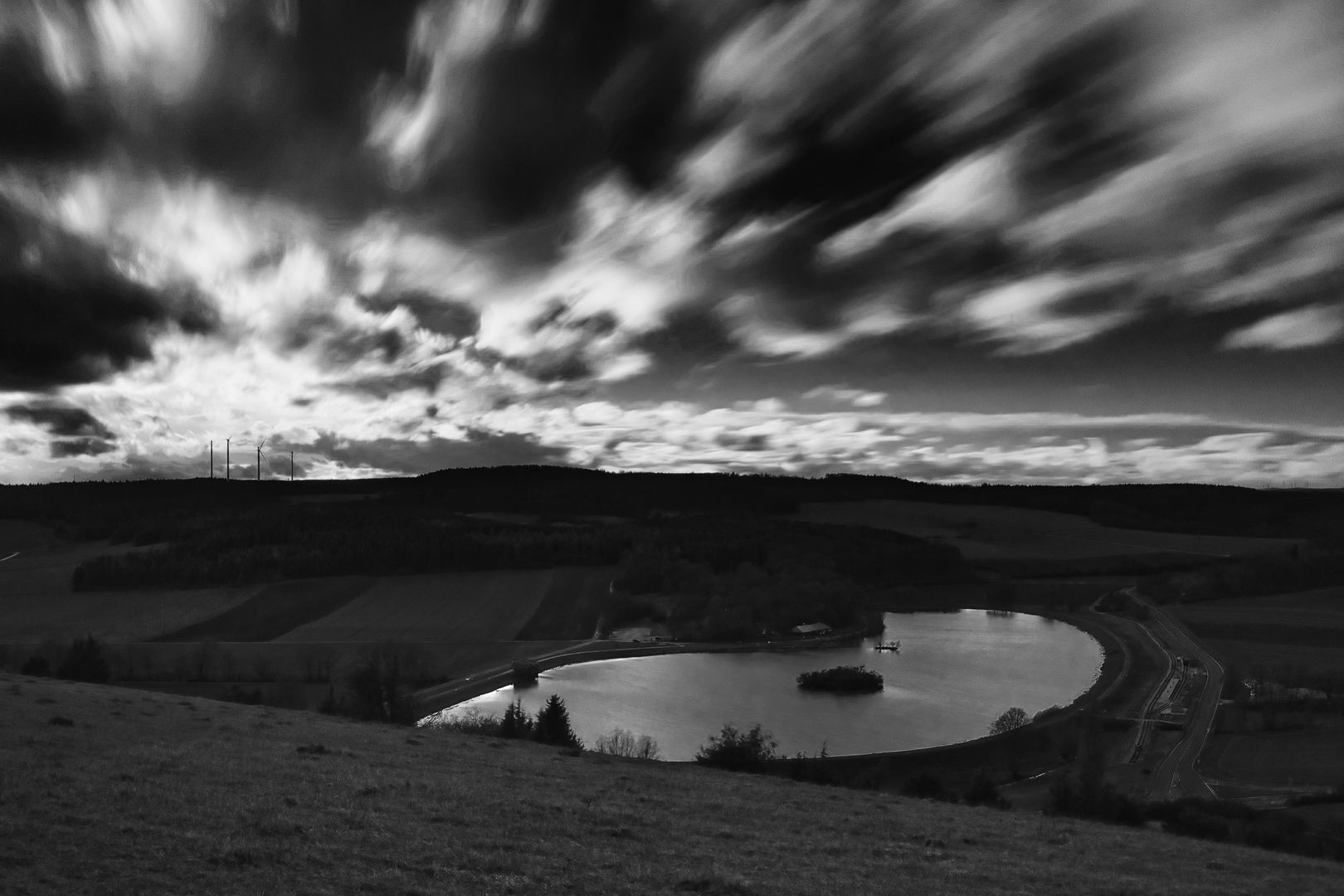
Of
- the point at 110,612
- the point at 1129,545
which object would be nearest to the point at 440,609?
the point at 110,612

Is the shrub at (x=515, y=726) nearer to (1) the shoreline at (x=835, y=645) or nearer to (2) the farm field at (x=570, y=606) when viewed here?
(1) the shoreline at (x=835, y=645)

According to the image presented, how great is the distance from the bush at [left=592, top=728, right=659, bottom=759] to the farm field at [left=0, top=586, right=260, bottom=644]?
59.8 metres

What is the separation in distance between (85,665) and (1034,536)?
164976 mm

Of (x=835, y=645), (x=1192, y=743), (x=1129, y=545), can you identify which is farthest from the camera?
(x=1129, y=545)

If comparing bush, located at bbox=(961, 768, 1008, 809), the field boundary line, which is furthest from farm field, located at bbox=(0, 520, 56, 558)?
the field boundary line

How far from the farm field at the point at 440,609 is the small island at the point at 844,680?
Result: 109 ft

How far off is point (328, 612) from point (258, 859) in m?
97.2

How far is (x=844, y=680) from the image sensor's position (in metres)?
78.1

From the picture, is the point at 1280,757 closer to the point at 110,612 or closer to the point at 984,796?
the point at 984,796

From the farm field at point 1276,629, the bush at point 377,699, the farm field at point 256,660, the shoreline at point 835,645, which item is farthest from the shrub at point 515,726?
the farm field at point 1276,629

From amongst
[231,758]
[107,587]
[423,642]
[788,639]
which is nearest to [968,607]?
[788,639]

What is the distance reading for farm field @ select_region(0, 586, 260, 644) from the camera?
286 feet

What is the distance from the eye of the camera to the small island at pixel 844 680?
77.5 m

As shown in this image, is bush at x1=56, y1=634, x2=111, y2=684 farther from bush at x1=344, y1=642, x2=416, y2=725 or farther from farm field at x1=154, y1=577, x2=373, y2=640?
farm field at x1=154, y1=577, x2=373, y2=640
